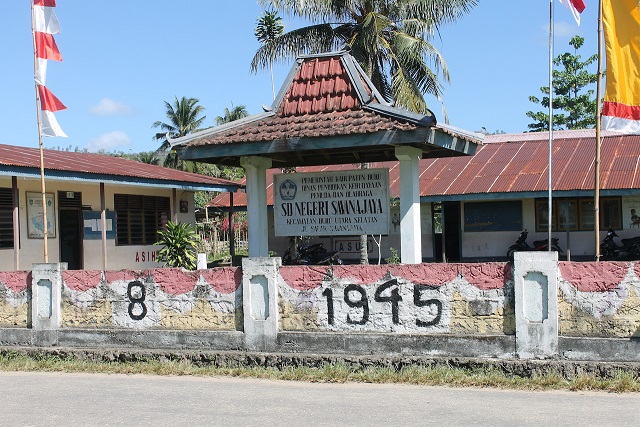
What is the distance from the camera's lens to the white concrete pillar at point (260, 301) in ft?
32.5

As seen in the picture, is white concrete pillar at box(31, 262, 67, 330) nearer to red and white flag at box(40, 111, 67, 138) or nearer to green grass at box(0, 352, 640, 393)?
green grass at box(0, 352, 640, 393)

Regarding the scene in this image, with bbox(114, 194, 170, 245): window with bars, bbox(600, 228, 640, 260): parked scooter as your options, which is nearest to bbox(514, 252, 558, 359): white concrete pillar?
bbox(600, 228, 640, 260): parked scooter

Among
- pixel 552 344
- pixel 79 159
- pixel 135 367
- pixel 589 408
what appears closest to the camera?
pixel 589 408

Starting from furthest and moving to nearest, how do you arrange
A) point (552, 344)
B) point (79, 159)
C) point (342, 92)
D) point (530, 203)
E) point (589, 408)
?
point (530, 203)
point (79, 159)
point (342, 92)
point (552, 344)
point (589, 408)

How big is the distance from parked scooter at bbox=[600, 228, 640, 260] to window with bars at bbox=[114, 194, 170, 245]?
12286 mm

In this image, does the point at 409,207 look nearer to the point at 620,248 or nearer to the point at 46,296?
the point at 46,296

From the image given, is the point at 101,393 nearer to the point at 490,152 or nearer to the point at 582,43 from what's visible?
the point at 490,152

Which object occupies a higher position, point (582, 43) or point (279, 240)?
point (582, 43)

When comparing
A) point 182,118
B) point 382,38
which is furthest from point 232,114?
point 382,38

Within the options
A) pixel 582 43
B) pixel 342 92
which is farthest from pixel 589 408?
pixel 582 43

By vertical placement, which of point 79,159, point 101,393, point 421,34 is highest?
point 421,34

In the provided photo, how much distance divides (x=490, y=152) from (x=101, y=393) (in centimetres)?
1876

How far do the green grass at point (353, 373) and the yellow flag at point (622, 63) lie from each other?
156 inches

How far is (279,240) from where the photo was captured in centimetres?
2558
